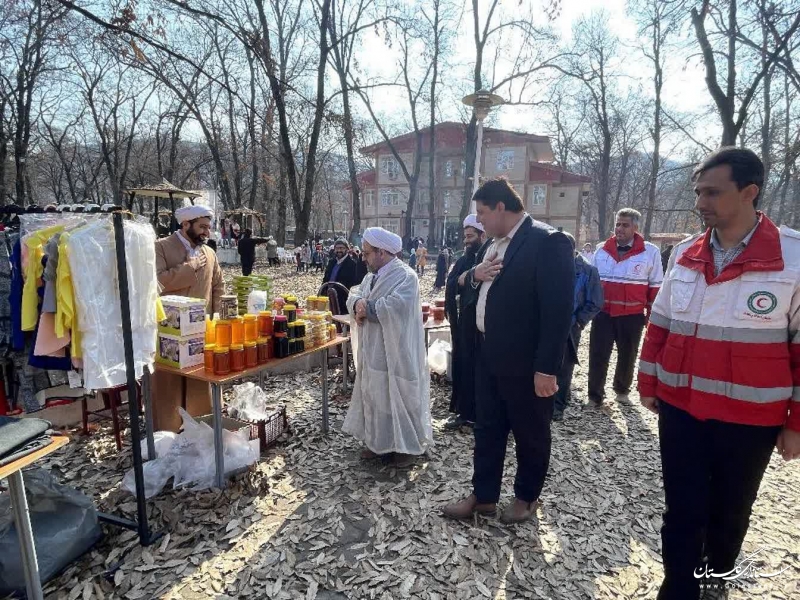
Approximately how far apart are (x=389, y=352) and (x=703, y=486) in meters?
2.10

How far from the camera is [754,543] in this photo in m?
2.90

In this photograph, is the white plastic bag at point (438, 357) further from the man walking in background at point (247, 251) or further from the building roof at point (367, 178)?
the building roof at point (367, 178)

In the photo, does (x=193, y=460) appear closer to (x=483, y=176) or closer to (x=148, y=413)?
(x=148, y=413)

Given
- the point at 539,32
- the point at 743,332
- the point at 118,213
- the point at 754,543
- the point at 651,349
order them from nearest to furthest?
the point at 743,332, the point at 651,349, the point at 118,213, the point at 754,543, the point at 539,32

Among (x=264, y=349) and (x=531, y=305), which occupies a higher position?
(x=531, y=305)

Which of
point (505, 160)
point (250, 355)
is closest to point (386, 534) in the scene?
point (250, 355)

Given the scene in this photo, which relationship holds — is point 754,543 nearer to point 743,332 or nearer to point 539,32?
point 743,332

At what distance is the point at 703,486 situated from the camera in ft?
6.70

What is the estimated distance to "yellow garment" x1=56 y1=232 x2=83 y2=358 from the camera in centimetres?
228

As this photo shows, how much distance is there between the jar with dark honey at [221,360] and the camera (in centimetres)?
308

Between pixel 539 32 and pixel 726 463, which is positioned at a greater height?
pixel 539 32

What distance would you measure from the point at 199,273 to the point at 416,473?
8.85ft

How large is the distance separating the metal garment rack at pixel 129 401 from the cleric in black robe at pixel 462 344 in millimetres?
2575

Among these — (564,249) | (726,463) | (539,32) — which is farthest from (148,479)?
(539,32)
